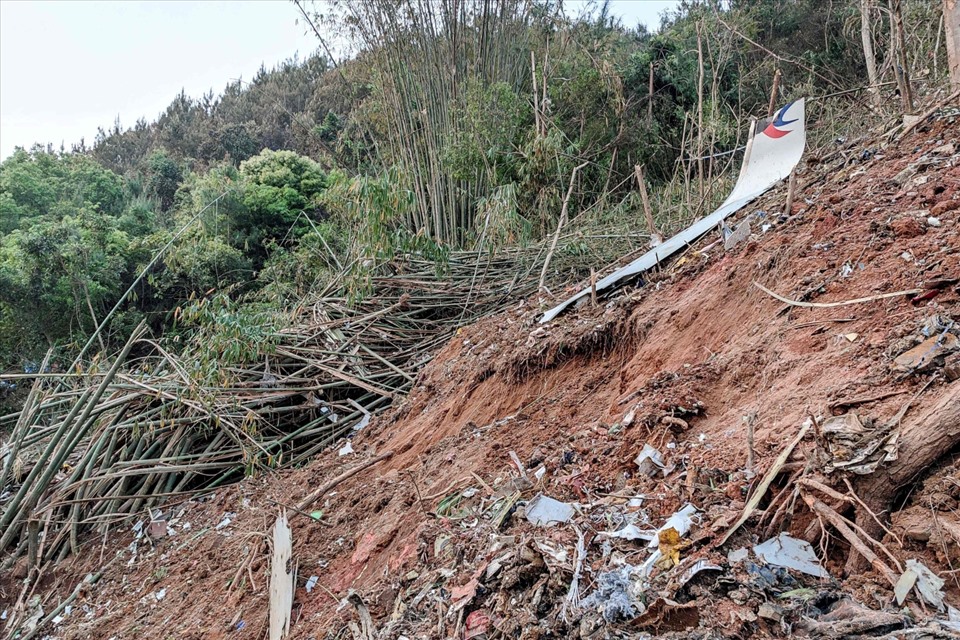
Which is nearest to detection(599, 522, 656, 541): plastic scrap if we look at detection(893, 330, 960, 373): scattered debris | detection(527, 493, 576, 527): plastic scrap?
detection(527, 493, 576, 527): plastic scrap

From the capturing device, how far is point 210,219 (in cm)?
862

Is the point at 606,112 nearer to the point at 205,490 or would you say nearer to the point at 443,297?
the point at 443,297

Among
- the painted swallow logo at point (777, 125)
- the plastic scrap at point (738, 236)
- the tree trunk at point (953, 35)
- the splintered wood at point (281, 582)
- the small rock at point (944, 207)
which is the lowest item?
the splintered wood at point (281, 582)

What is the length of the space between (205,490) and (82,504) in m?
0.62

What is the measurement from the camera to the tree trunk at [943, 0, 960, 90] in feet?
9.31

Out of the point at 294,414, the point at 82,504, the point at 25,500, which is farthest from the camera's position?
the point at 294,414

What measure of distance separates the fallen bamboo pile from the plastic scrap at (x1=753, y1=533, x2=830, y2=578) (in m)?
2.68

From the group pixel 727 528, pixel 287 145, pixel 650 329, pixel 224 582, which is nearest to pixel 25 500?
pixel 224 582

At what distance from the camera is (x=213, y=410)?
3406 millimetres

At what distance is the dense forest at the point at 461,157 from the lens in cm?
458

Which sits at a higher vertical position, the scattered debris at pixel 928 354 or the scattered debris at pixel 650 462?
the scattered debris at pixel 928 354

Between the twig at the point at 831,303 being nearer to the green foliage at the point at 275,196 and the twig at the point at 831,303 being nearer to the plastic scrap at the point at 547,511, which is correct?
the plastic scrap at the point at 547,511

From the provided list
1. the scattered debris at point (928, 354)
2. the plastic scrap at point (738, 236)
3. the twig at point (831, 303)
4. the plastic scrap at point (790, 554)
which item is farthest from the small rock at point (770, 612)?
the plastic scrap at point (738, 236)

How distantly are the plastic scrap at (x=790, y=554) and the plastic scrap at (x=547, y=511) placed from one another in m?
0.49
